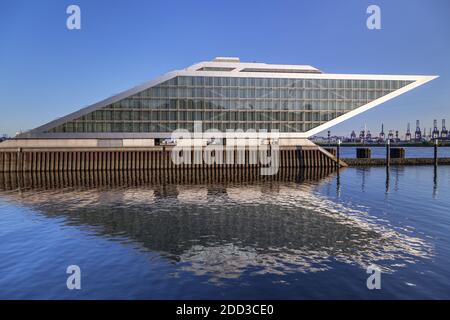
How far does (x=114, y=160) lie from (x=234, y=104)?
30.2 meters

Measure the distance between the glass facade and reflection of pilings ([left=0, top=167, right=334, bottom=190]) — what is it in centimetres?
1233

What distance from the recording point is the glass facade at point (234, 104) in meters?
79.6

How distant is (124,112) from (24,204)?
44.2 metres

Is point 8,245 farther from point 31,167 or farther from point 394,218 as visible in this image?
point 31,167

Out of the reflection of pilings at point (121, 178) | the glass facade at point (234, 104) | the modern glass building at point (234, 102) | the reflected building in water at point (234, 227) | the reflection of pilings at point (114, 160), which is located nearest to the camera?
the reflected building in water at point (234, 227)

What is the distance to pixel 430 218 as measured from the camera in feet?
99.9

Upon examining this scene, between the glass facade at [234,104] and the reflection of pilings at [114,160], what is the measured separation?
6822 millimetres

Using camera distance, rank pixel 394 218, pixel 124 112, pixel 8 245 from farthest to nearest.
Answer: pixel 124 112
pixel 394 218
pixel 8 245

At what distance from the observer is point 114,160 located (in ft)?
244

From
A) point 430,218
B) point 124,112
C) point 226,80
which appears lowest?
point 430,218

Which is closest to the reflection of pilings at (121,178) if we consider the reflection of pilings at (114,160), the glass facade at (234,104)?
the reflection of pilings at (114,160)

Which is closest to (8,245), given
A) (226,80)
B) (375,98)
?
(226,80)

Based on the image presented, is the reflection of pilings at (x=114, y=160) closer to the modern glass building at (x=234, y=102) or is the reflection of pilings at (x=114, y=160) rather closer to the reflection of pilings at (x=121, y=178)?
the reflection of pilings at (x=121, y=178)

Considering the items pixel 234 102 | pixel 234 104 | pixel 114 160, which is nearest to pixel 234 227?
pixel 114 160
